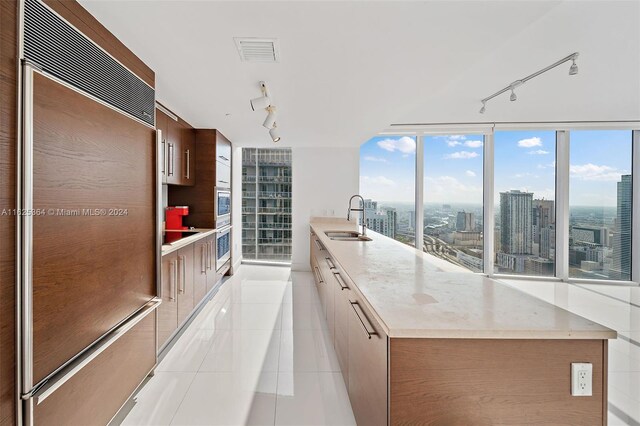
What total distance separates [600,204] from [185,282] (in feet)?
20.3

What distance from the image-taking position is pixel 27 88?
1.08m

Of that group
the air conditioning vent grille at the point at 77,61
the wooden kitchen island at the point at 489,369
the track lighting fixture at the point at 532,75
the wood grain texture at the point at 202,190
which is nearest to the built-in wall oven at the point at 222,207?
the wood grain texture at the point at 202,190

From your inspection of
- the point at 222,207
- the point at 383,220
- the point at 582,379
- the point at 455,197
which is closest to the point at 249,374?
the point at 582,379

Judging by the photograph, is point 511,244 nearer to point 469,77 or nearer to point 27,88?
point 469,77

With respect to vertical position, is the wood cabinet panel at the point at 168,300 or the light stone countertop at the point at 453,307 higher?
the light stone countertop at the point at 453,307

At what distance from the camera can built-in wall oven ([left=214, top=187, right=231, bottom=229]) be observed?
406 centimetres

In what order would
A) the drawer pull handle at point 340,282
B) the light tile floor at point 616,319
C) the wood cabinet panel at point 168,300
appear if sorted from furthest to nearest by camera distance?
the wood cabinet panel at point 168,300 < the light tile floor at point 616,319 < the drawer pull handle at point 340,282

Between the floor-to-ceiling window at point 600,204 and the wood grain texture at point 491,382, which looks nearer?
the wood grain texture at point 491,382

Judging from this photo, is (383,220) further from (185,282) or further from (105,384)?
(105,384)

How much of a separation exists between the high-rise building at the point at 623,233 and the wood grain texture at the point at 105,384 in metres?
6.48

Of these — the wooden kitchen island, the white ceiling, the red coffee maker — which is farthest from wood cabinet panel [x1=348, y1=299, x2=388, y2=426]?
the red coffee maker

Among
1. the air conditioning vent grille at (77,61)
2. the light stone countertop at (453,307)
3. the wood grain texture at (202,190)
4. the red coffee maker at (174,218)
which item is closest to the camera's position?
the light stone countertop at (453,307)

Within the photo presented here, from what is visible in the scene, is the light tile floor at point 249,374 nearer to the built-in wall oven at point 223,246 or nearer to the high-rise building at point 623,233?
the built-in wall oven at point 223,246

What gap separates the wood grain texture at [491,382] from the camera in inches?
37.2
